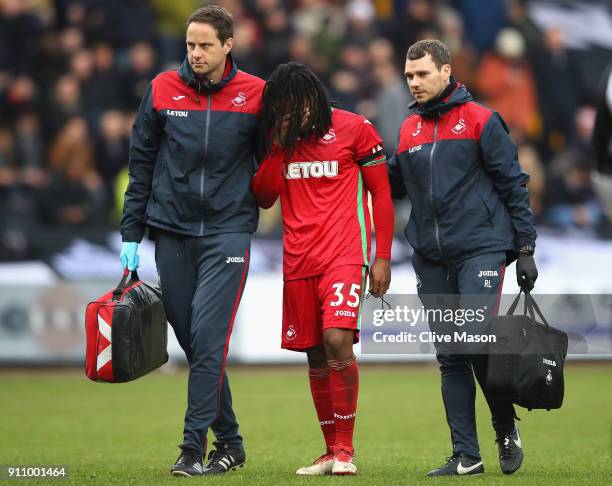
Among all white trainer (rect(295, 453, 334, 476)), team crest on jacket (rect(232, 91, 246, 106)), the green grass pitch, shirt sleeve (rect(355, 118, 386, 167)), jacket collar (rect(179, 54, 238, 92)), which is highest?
jacket collar (rect(179, 54, 238, 92))

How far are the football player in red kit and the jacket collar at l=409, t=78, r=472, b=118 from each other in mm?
362

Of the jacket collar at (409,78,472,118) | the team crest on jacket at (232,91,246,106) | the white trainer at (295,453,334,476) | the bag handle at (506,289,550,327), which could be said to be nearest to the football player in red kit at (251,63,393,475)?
the white trainer at (295,453,334,476)

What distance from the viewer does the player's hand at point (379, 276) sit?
23.9 feet

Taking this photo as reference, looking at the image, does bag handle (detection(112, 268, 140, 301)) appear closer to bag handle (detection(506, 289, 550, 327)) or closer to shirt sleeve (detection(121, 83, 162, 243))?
shirt sleeve (detection(121, 83, 162, 243))

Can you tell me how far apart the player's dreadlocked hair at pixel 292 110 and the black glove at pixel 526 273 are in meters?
1.32

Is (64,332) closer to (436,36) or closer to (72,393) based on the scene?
(72,393)

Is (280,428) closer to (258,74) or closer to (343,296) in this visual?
(343,296)

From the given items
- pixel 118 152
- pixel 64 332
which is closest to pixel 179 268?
pixel 64 332

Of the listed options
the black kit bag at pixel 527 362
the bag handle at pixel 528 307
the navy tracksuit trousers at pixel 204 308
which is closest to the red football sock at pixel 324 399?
the navy tracksuit trousers at pixel 204 308

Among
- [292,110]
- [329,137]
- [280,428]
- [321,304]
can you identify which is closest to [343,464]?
[321,304]

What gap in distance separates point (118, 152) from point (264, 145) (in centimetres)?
1039

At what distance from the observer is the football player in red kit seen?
283 inches

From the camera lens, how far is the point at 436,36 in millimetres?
20094

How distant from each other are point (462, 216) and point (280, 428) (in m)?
3.89
